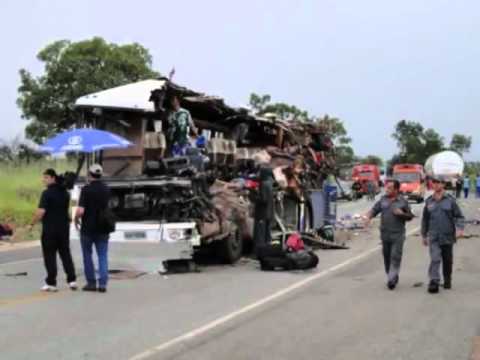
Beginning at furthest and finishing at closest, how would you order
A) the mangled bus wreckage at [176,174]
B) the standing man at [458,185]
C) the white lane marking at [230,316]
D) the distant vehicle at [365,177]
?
the distant vehicle at [365,177], the standing man at [458,185], the mangled bus wreckage at [176,174], the white lane marking at [230,316]

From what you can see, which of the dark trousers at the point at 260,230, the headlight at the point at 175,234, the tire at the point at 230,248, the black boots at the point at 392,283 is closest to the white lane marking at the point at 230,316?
the black boots at the point at 392,283

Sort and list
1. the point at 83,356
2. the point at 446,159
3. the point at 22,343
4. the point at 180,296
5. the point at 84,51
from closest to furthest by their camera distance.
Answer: the point at 83,356 < the point at 22,343 < the point at 180,296 < the point at 84,51 < the point at 446,159

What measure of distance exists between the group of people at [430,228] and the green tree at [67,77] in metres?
29.0

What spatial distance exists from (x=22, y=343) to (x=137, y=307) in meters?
2.31

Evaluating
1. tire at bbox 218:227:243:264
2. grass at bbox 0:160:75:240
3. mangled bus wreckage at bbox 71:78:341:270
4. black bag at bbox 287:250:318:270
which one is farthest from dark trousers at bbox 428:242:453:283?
grass at bbox 0:160:75:240

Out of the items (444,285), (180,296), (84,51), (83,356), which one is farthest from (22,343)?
(84,51)

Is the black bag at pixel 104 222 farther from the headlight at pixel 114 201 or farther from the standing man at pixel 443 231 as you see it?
the standing man at pixel 443 231

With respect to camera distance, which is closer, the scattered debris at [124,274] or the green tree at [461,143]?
the scattered debris at [124,274]

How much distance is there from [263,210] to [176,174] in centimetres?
258

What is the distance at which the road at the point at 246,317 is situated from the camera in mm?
7348

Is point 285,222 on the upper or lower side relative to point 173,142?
lower

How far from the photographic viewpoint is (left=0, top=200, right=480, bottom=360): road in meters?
7.35

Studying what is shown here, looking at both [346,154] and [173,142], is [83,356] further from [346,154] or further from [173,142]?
[346,154]

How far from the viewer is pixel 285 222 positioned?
17469mm
